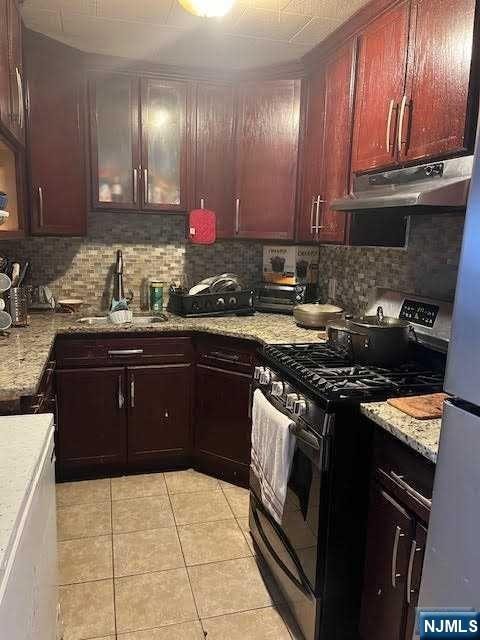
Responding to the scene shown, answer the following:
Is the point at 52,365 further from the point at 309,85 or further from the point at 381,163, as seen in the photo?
the point at 309,85

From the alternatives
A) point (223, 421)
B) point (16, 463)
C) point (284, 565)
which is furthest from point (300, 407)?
point (223, 421)

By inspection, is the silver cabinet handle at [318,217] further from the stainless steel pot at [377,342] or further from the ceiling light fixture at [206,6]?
Result: the ceiling light fixture at [206,6]

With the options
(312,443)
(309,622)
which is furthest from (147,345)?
(309,622)

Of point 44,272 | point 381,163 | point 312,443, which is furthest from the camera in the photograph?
point 44,272

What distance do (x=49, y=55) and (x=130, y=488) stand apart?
7.87 ft

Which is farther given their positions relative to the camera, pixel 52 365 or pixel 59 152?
pixel 59 152

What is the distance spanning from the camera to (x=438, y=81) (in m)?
1.72

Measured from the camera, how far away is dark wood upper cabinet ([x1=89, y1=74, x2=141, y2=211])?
282cm

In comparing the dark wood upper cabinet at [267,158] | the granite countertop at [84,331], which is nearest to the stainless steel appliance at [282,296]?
the granite countertop at [84,331]

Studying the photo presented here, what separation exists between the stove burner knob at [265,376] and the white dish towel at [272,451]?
5 centimetres

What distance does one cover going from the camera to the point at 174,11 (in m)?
2.23

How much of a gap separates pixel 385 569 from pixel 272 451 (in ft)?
1.86

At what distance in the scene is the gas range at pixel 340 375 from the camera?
1.60 m

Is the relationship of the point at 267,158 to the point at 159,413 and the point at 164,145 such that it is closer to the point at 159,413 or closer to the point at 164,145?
the point at 164,145
